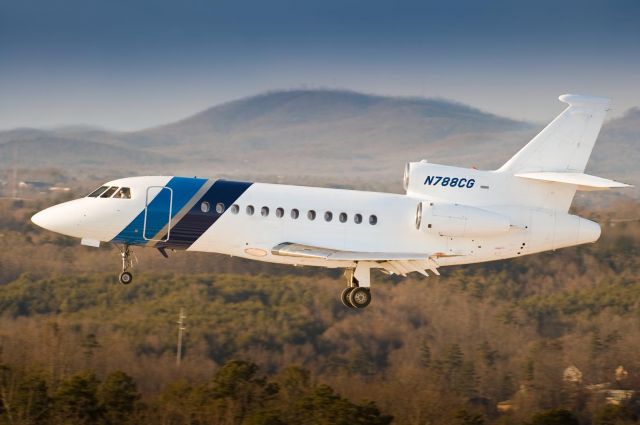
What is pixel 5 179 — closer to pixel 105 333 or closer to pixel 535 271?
pixel 105 333

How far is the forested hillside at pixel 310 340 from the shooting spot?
3906 cm

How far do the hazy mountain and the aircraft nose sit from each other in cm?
5979

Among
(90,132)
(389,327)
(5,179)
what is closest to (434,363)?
(389,327)

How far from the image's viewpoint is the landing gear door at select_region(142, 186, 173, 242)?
29.7 metres

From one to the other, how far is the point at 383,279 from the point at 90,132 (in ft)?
Result: 273

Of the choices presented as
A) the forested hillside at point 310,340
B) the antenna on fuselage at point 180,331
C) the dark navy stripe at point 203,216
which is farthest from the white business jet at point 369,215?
the antenna on fuselage at point 180,331

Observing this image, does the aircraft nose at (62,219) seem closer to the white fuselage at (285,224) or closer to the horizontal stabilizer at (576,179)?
the white fuselage at (285,224)

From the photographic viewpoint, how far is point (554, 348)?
47094 mm

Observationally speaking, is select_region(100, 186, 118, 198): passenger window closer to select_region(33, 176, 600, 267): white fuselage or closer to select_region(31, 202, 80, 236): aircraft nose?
select_region(33, 176, 600, 267): white fuselage

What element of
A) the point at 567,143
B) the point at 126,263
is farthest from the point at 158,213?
the point at 567,143

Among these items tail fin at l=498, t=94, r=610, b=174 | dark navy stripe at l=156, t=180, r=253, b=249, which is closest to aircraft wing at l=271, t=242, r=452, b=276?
dark navy stripe at l=156, t=180, r=253, b=249

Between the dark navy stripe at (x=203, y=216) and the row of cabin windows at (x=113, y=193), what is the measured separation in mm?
1713

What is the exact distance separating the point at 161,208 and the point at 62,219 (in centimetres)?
312

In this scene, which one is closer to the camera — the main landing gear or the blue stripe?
the blue stripe
